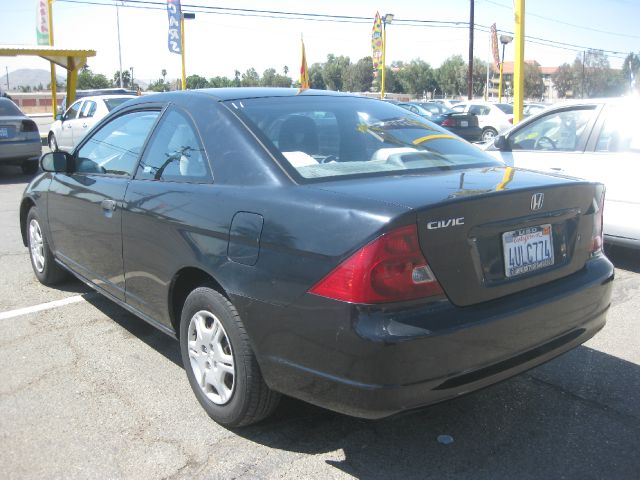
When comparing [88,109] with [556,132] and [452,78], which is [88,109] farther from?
[452,78]

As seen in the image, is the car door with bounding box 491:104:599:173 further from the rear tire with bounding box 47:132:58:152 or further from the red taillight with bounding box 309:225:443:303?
the rear tire with bounding box 47:132:58:152

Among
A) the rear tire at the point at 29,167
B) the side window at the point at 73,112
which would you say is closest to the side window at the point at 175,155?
the rear tire at the point at 29,167

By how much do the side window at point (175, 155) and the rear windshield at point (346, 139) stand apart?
0.30m

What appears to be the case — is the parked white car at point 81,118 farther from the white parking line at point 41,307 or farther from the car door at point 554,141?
the car door at point 554,141

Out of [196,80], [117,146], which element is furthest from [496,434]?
[196,80]

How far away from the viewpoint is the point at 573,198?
9.53 feet

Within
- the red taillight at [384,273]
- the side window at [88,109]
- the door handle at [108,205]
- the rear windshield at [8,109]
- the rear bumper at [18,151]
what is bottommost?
the red taillight at [384,273]

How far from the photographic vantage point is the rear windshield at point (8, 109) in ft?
40.7

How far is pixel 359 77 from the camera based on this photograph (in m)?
94.1

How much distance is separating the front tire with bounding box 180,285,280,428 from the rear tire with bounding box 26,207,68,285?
2.47 m

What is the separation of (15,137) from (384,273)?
11.9 m

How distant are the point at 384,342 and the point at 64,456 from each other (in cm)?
163

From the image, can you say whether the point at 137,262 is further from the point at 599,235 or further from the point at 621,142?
the point at 621,142

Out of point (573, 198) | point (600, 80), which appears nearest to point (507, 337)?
point (573, 198)
